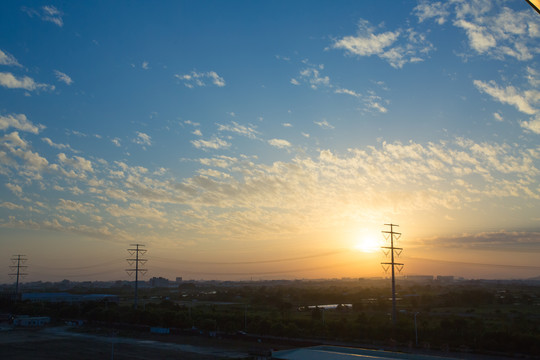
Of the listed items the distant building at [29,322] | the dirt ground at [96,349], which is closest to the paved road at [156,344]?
the dirt ground at [96,349]

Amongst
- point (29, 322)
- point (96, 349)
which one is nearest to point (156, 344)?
point (96, 349)

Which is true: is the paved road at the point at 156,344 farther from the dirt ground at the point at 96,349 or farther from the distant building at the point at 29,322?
the distant building at the point at 29,322

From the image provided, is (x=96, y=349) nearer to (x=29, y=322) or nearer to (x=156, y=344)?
(x=156, y=344)

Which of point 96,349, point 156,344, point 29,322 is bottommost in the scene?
point 29,322

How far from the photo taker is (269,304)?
125m

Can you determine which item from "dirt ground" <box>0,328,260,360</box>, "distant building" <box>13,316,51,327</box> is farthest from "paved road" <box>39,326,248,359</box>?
"distant building" <box>13,316,51,327</box>

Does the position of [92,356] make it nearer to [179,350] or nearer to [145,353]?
[145,353]

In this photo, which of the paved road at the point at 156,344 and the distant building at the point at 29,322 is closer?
the paved road at the point at 156,344

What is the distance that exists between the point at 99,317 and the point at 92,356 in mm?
41235

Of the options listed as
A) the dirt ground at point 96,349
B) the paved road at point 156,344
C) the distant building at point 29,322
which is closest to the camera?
the dirt ground at point 96,349

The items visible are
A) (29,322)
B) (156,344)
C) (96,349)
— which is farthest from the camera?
(29,322)

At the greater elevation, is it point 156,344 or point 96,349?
point 96,349

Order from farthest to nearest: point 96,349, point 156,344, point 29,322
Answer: point 29,322
point 156,344
point 96,349

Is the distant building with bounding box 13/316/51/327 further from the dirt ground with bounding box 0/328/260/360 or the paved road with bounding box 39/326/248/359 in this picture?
the dirt ground with bounding box 0/328/260/360
